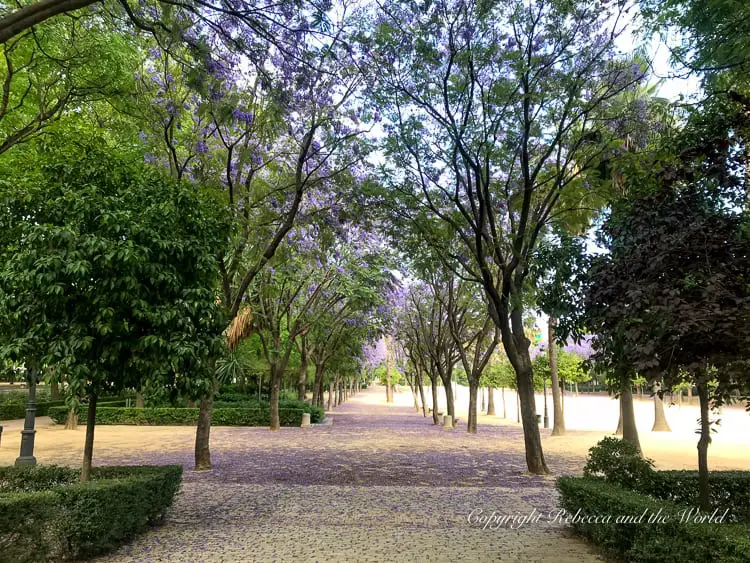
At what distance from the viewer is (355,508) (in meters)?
7.61

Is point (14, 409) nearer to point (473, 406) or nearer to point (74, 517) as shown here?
Result: point (473, 406)

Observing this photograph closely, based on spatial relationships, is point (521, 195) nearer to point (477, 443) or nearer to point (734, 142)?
point (734, 142)

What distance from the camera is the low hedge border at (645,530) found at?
147 inches

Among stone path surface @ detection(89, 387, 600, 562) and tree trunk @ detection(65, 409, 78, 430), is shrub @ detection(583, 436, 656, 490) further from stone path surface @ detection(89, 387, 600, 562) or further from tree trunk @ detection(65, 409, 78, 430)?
tree trunk @ detection(65, 409, 78, 430)

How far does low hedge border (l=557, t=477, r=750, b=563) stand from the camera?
374cm

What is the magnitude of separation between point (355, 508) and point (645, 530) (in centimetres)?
434

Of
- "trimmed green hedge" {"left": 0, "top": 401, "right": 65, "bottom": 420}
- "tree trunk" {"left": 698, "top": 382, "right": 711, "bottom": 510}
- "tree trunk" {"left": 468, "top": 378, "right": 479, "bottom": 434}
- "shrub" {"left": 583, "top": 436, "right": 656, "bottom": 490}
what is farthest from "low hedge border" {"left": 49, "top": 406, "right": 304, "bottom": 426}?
"tree trunk" {"left": 698, "top": 382, "right": 711, "bottom": 510}

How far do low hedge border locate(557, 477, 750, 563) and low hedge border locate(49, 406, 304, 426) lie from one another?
19.8 meters

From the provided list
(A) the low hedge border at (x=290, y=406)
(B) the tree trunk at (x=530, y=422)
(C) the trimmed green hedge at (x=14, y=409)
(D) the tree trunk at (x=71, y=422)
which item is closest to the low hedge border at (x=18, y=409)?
(C) the trimmed green hedge at (x=14, y=409)

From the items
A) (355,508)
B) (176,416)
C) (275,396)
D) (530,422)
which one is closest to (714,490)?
(355,508)

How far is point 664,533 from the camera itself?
166 inches

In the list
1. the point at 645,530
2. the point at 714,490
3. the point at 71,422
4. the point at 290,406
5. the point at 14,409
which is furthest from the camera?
the point at 14,409

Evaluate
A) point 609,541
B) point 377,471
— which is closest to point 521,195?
point 377,471

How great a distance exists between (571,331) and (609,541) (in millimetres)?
2209
